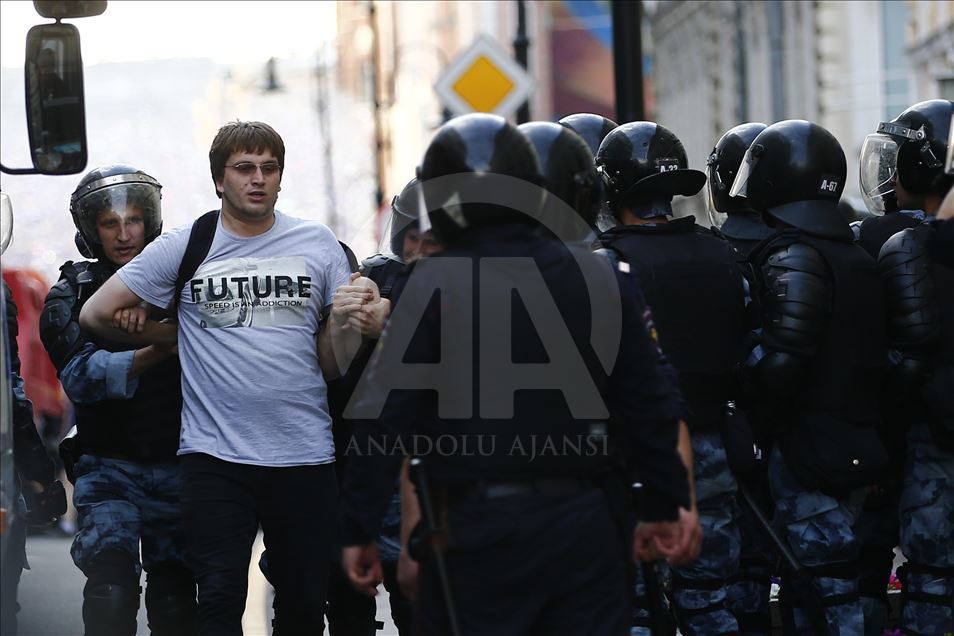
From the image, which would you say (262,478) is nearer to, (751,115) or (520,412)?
(520,412)

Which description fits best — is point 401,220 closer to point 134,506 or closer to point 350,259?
point 350,259

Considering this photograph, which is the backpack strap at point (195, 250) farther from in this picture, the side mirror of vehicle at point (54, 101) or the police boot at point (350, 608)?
the police boot at point (350, 608)

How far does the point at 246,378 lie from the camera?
18.2 ft

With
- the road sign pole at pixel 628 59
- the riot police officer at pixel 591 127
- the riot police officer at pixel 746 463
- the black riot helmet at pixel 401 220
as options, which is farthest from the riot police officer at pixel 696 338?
the road sign pole at pixel 628 59

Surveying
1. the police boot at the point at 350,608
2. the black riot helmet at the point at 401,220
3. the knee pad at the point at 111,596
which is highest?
the black riot helmet at the point at 401,220

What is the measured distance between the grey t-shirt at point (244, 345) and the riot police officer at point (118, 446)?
27cm

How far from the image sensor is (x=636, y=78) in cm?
1098

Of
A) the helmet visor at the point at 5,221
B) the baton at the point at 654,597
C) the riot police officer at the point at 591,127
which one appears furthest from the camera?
the riot police officer at the point at 591,127

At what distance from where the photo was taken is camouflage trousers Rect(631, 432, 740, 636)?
591 cm

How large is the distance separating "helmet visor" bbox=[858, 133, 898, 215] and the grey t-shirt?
2.26 meters

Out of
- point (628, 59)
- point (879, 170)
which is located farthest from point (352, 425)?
point (628, 59)

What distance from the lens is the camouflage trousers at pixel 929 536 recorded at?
588 centimetres

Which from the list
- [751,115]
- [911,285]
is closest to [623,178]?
[911,285]

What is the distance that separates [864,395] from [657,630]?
1.16 metres
